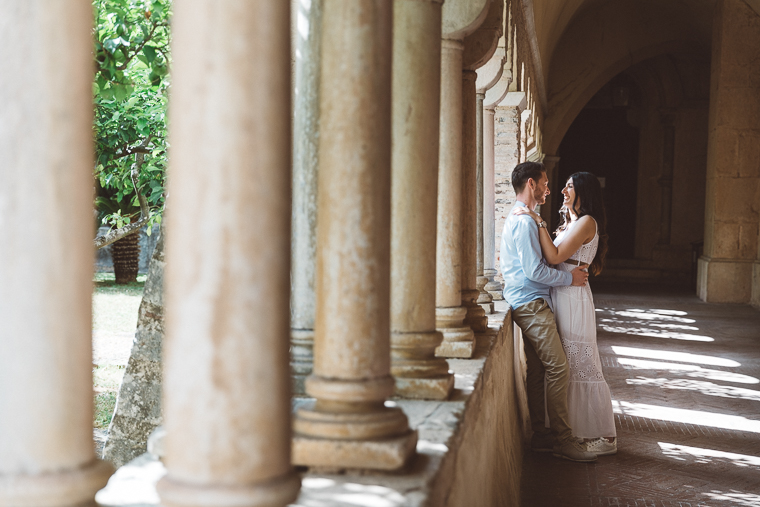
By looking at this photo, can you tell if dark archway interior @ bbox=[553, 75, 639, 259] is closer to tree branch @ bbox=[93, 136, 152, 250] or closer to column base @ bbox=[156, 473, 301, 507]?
tree branch @ bbox=[93, 136, 152, 250]

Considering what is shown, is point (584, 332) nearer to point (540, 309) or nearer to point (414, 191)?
point (540, 309)

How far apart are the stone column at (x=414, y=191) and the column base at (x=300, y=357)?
283 millimetres

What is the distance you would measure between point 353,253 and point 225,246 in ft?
1.96

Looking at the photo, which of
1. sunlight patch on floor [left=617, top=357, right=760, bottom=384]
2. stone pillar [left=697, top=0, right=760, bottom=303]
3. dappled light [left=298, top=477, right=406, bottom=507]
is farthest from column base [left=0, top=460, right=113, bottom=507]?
stone pillar [left=697, top=0, right=760, bottom=303]

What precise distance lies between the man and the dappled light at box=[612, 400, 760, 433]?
1.32 metres

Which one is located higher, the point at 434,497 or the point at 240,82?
the point at 240,82

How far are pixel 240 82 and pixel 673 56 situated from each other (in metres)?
20.1

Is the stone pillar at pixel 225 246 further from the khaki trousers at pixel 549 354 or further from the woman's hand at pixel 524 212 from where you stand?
the khaki trousers at pixel 549 354

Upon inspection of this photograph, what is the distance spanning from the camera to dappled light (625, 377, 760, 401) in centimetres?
652

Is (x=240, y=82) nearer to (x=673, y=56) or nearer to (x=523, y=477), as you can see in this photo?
(x=523, y=477)

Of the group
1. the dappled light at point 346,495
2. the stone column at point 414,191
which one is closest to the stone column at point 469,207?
the stone column at point 414,191

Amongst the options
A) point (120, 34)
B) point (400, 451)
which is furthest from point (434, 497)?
point (120, 34)

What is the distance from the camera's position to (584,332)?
4.68 metres

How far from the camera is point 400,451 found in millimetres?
1930
